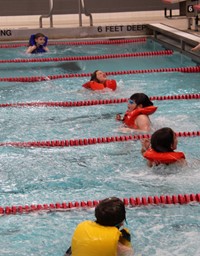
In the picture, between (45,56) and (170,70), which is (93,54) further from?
(170,70)

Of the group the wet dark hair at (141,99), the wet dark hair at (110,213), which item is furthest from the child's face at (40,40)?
the wet dark hair at (110,213)

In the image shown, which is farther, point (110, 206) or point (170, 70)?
point (170, 70)

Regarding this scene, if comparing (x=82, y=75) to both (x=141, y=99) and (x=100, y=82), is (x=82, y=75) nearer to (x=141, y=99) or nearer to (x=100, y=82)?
(x=100, y=82)

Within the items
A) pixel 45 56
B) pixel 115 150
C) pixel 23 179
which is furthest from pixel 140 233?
pixel 45 56

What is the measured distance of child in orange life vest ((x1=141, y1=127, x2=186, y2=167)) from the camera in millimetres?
4902

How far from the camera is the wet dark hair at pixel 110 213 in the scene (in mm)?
3312

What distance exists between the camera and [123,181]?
500 cm

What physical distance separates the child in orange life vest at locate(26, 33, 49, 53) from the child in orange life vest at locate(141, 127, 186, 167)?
21.1ft

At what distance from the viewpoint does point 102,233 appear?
330 cm

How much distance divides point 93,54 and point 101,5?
4494mm

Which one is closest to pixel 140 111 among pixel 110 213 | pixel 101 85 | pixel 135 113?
pixel 135 113

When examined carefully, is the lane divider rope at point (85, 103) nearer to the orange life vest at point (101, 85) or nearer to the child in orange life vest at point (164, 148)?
the orange life vest at point (101, 85)

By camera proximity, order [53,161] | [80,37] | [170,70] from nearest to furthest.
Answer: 1. [53,161]
2. [170,70]
3. [80,37]

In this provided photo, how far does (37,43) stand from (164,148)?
21.9ft
